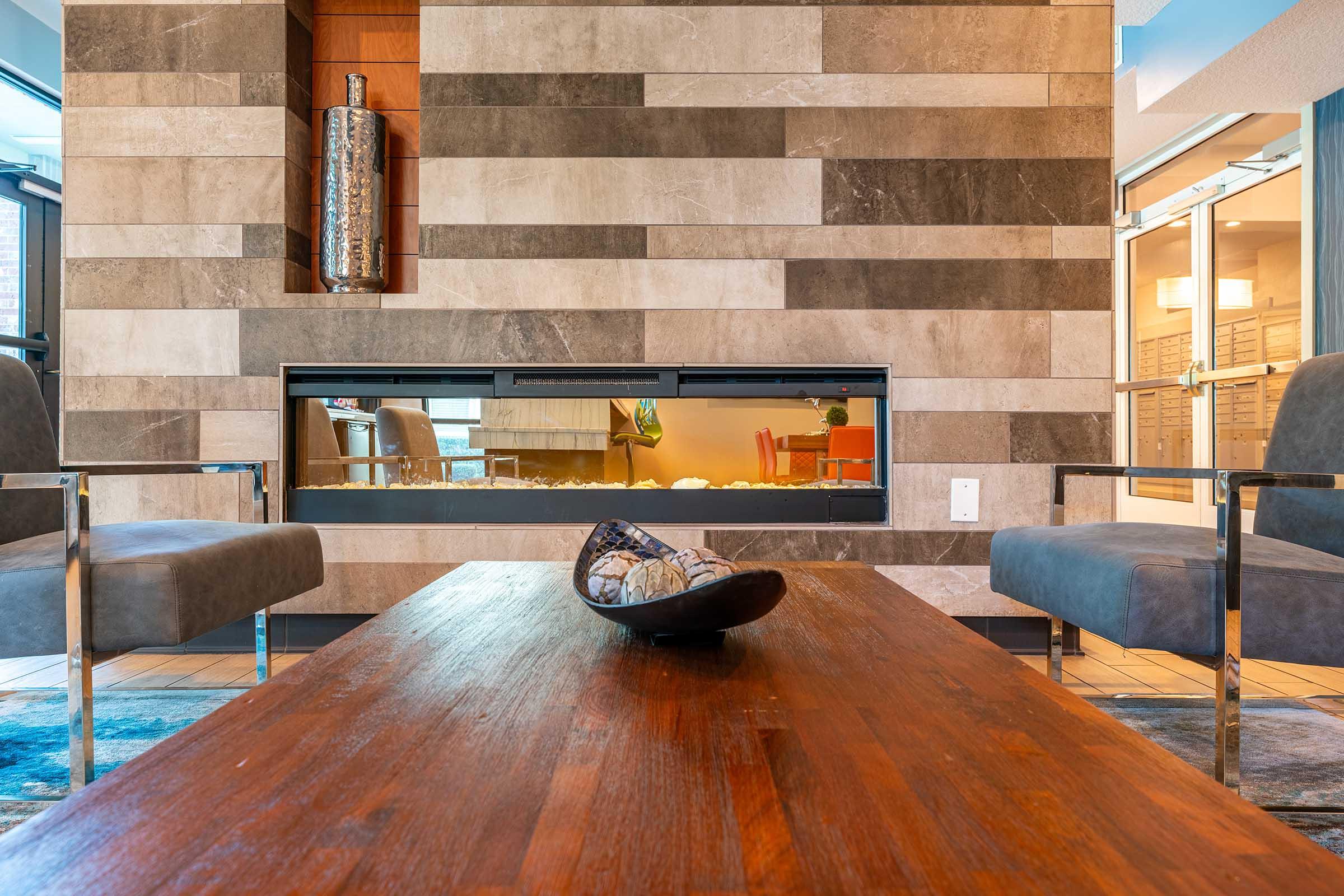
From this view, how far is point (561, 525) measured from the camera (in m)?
2.72

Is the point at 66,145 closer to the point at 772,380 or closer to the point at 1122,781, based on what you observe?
the point at 772,380

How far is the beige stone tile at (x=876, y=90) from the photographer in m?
2.73

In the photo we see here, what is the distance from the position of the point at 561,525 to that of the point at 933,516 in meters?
1.26

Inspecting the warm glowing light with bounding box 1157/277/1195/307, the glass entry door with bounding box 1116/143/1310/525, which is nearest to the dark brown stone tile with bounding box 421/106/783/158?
the glass entry door with bounding box 1116/143/1310/525

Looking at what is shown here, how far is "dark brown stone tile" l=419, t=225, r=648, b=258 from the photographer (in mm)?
2729

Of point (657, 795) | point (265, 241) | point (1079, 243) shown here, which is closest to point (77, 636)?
point (657, 795)

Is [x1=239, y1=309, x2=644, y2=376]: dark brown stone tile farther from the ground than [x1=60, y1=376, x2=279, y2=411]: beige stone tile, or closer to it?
farther from the ground

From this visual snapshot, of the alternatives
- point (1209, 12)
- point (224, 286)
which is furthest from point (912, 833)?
point (1209, 12)

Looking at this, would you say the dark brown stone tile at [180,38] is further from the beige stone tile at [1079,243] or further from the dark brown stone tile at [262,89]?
the beige stone tile at [1079,243]

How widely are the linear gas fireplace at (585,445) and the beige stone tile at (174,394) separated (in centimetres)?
10

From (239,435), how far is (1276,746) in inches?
120

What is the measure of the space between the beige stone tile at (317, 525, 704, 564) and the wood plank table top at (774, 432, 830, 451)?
1.40 ft

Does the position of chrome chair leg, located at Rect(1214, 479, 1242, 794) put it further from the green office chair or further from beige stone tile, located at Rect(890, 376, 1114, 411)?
the green office chair

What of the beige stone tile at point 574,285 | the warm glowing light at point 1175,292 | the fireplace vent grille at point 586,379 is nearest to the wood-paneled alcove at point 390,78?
the beige stone tile at point 574,285
